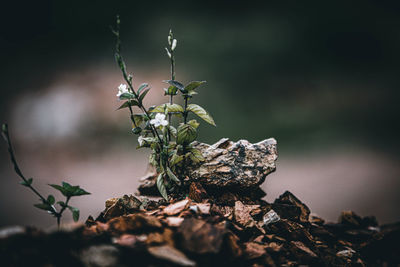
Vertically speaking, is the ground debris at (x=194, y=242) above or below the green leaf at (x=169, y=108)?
below

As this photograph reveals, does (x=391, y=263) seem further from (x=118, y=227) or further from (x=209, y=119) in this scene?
(x=118, y=227)

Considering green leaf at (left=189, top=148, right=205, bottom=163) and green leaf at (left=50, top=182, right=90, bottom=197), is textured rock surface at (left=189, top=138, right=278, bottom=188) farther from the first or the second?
green leaf at (left=50, top=182, right=90, bottom=197)

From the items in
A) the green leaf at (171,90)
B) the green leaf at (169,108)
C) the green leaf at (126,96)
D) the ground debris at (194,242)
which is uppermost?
the green leaf at (171,90)

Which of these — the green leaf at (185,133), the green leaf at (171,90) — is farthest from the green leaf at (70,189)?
the green leaf at (171,90)

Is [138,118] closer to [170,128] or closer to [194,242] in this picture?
[170,128]

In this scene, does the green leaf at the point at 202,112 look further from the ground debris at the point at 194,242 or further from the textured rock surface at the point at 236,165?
the ground debris at the point at 194,242

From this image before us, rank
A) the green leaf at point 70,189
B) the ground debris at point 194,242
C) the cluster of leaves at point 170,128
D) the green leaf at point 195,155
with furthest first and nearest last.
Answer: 1. the green leaf at point 195,155
2. the cluster of leaves at point 170,128
3. the green leaf at point 70,189
4. the ground debris at point 194,242

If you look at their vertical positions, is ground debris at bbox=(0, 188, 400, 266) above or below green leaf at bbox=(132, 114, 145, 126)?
below

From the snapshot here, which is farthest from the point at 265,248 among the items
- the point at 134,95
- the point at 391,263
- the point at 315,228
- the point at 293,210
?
the point at 134,95

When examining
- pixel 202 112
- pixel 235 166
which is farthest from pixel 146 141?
pixel 235 166

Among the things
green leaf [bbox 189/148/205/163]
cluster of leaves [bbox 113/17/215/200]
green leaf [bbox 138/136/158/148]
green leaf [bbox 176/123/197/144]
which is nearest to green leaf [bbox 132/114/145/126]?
cluster of leaves [bbox 113/17/215/200]
